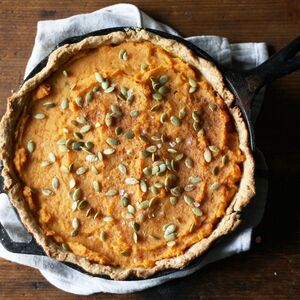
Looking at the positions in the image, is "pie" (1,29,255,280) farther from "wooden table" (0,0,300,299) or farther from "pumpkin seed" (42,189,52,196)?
"wooden table" (0,0,300,299)

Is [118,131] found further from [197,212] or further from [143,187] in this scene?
[197,212]

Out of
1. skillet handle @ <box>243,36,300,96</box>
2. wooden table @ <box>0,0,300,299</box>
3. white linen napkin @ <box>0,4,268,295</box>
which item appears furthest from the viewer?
wooden table @ <box>0,0,300,299</box>

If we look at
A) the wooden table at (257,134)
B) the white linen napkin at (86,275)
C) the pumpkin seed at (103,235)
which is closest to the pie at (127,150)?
the pumpkin seed at (103,235)

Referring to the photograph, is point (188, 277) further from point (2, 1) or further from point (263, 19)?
point (2, 1)

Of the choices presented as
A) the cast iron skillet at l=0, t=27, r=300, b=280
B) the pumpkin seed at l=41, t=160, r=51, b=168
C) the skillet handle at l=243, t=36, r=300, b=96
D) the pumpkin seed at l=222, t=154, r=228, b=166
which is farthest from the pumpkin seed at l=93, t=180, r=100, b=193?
the skillet handle at l=243, t=36, r=300, b=96

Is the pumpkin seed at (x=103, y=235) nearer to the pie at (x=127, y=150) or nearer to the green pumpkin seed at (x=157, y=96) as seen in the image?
the pie at (x=127, y=150)
